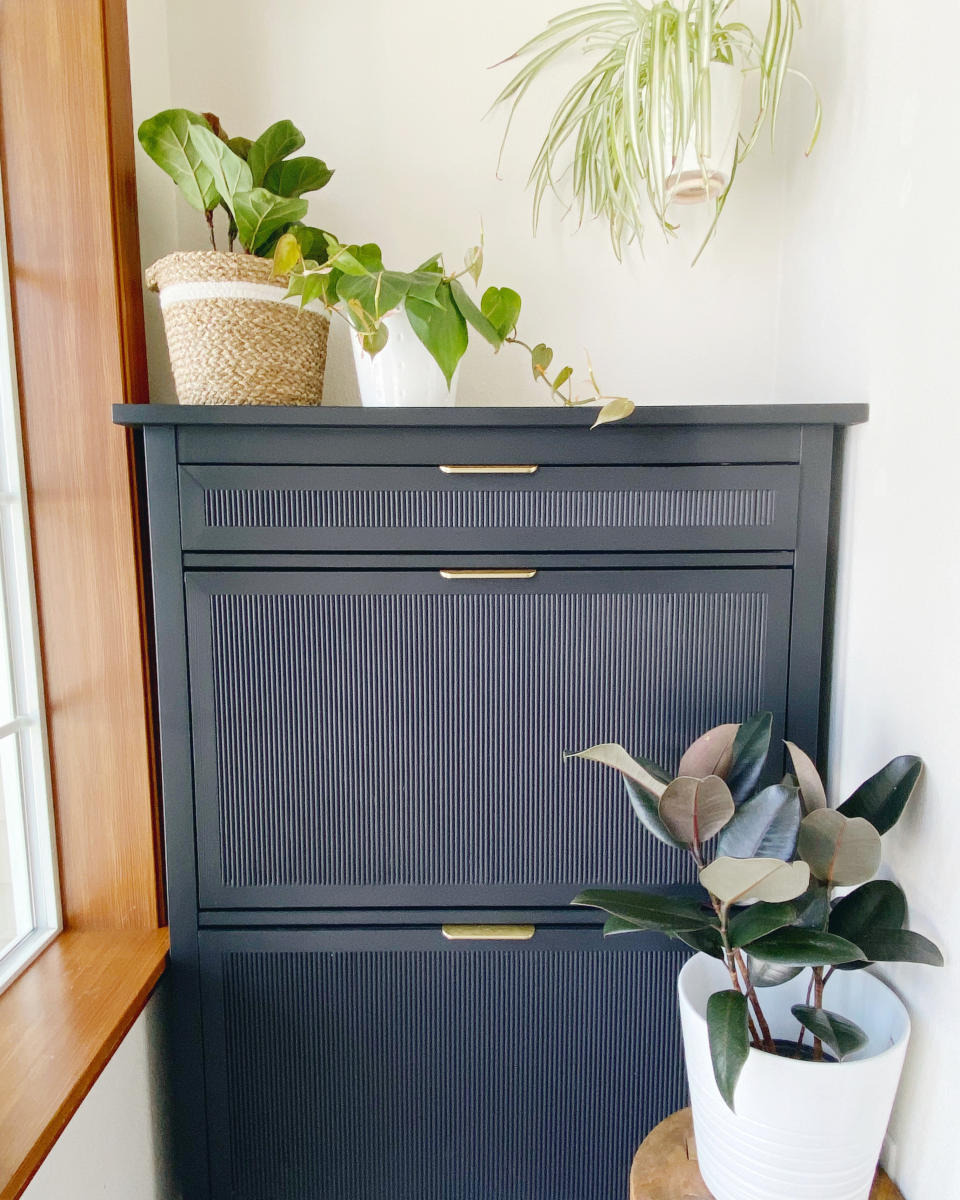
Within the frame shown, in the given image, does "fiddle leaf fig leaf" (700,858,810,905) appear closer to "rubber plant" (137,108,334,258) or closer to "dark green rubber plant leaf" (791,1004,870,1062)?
"dark green rubber plant leaf" (791,1004,870,1062)

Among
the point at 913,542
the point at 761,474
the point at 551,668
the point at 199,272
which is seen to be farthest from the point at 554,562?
the point at 199,272

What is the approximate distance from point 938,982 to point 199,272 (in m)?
1.17

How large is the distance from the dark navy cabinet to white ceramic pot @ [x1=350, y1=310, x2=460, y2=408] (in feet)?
0.21

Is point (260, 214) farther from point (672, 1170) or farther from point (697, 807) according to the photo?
point (672, 1170)

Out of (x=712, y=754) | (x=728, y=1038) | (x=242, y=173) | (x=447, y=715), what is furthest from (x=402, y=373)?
(x=728, y=1038)

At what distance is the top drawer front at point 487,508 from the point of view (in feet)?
3.02

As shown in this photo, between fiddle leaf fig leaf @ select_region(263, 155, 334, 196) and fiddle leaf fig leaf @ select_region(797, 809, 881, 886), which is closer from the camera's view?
fiddle leaf fig leaf @ select_region(797, 809, 881, 886)

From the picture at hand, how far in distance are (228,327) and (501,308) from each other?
35 centimetres

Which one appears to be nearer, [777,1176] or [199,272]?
[777,1176]

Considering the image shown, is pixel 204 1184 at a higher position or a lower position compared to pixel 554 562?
lower

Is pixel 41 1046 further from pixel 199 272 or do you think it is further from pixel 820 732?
pixel 820 732

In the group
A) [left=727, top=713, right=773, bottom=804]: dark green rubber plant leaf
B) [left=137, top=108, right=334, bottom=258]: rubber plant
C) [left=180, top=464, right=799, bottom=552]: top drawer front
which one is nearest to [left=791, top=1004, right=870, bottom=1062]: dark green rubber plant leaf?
[left=727, top=713, right=773, bottom=804]: dark green rubber plant leaf

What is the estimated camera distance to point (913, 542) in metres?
0.81

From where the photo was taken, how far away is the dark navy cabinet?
0.92 meters
